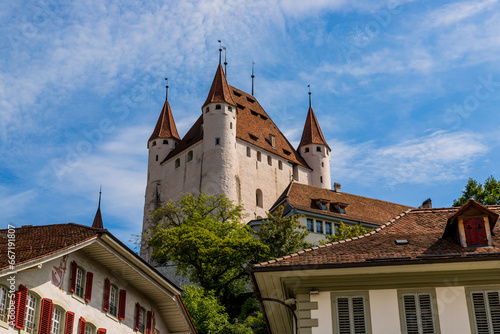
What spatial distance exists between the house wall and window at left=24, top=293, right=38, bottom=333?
→ 0.42 feet

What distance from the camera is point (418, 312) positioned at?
16.6m

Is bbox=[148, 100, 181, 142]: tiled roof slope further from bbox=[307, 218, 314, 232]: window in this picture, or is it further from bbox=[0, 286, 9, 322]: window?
bbox=[0, 286, 9, 322]: window

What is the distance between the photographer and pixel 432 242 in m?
17.6

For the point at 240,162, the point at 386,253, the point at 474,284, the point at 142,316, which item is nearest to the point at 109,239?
the point at 142,316

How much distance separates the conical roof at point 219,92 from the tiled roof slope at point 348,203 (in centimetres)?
1734

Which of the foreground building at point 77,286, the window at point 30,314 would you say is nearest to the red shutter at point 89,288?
the foreground building at point 77,286

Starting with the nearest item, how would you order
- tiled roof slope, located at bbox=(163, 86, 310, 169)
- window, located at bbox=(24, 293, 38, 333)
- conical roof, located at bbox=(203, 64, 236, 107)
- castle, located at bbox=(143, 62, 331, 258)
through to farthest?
window, located at bbox=(24, 293, 38, 333), castle, located at bbox=(143, 62, 331, 258), conical roof, located at bbox=(203, 64, 236, 107), tiled roof slope, located at bbox=(163, 86, 310, 169)

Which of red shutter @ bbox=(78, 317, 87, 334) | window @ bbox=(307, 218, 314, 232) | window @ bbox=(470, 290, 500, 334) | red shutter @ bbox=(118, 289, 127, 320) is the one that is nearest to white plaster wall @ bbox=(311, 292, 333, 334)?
window @ bbox=(470, 290, 500, 334)

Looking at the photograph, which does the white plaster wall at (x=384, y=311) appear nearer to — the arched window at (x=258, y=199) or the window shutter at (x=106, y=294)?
the window shutter at (x=106, y=294)

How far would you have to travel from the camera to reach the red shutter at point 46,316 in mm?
21438

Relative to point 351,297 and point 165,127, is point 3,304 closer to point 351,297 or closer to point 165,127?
point 351,297

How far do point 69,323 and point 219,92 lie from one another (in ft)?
213

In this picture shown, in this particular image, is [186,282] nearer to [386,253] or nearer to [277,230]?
[277,230]

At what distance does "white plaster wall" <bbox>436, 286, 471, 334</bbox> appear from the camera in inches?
643
